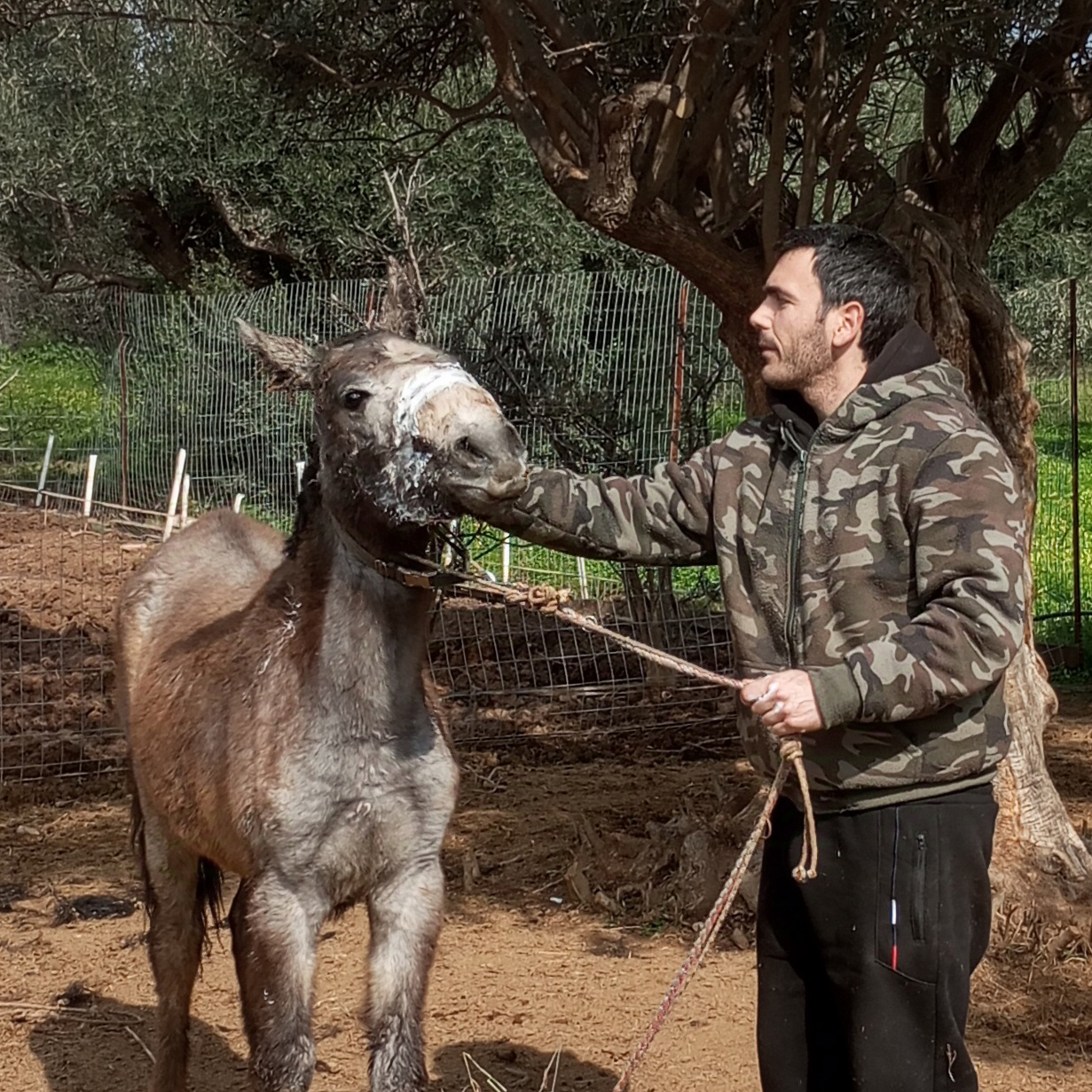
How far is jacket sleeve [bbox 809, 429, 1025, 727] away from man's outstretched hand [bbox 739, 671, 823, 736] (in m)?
0.02

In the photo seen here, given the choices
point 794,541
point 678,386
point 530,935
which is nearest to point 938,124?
point 678,386

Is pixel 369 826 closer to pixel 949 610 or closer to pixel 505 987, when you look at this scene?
pixel 949 610

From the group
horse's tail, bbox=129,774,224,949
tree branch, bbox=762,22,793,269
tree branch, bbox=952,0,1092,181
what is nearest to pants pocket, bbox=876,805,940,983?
horse's tail, bbox=129,774,224,949

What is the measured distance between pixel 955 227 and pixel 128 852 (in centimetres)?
454

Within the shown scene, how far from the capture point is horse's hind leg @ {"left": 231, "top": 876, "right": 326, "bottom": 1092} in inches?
125

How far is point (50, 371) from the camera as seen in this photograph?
1795 centimetres

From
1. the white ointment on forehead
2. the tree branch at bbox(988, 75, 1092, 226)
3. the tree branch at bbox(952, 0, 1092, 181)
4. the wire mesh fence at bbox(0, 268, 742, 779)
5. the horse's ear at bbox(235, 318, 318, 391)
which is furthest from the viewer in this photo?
the wire mesh fence at bbox(0, 268, 742, 779)

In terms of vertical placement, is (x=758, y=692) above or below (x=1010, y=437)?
below

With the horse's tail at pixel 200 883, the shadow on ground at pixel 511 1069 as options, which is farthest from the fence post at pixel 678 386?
the horse's tail at pixel 200 883

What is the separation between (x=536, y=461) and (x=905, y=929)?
6386mm

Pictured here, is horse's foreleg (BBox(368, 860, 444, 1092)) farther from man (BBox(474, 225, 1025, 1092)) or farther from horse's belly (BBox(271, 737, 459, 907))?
man (BBox(474, 225, 1025, 1092))

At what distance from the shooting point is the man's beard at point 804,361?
2.92 metres

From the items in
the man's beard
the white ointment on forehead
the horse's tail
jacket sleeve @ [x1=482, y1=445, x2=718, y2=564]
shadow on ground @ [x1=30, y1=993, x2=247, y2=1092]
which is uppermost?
the man's beard

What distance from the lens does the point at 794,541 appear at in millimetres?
2908
